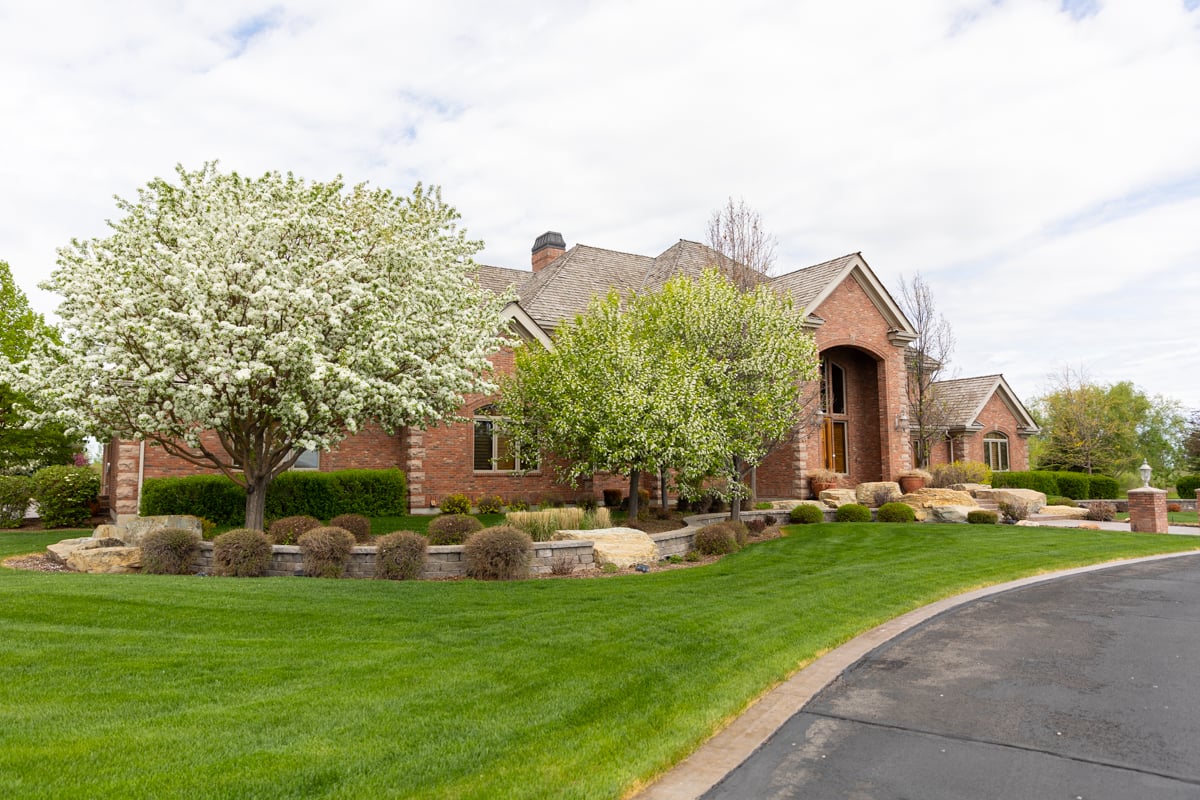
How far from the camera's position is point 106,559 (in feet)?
41.5

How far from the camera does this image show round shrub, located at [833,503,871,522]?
2180 centimetres

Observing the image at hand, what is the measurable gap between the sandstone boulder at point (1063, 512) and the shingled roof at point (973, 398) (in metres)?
12.4

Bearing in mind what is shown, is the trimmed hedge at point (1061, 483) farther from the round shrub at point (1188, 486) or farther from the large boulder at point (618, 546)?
the large boulder at point (618, 546)

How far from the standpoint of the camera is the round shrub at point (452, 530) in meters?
13.0

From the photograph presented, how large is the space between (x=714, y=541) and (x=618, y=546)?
2813 millimetres

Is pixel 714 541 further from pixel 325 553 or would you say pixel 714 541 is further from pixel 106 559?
pixel 106 559

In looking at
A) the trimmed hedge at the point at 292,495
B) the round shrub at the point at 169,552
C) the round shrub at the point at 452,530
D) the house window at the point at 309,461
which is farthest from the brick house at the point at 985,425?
the round shrub at the point at 169,552

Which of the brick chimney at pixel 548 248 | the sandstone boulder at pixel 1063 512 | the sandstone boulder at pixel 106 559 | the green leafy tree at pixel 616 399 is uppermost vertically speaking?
the brick chimney at pixel 548 248

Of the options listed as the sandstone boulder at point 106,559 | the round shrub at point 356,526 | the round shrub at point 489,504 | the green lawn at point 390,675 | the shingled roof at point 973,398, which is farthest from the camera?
the shingled roof at point 973,398

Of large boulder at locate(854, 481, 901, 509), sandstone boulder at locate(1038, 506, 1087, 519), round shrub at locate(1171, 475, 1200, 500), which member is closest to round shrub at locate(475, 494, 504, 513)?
large boulder at locate(854, 481, 901, 509)

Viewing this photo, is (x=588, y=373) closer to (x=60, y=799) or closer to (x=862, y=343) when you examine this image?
(x=60, y=799)

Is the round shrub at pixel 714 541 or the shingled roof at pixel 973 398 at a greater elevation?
the shingled roof at pixel 973 398

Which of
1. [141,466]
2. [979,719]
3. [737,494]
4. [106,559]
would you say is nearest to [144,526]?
[106,559]

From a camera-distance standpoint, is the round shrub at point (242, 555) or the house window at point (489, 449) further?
the house window at point (489, 449)
